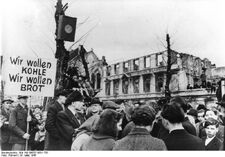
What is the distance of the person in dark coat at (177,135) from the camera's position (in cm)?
178

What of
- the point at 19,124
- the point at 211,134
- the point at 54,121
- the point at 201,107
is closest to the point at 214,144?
the point at 211,134

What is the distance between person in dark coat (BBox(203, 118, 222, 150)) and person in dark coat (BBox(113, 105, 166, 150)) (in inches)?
45.3

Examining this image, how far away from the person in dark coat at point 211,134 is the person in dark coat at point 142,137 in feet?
3.77

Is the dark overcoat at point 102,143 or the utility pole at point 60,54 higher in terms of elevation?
the utility pole at point 60,54

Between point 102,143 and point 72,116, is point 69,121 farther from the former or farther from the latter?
point 102,143

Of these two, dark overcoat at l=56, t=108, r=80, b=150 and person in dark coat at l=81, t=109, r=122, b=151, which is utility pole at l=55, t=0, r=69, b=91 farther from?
person in dark coat at l=81, t=109, r=122, b=151

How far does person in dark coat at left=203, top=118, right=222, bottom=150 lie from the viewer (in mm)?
2672

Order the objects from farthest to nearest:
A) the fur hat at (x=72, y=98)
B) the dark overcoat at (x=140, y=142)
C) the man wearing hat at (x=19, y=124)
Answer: the man wearing hat at (x=19, y=124)
the fur hat at (x=72, y=98)
the dark overcoat at (x=140, y=142)

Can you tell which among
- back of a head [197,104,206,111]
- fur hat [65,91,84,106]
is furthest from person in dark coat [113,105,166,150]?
back of a head [197,104,206,111]

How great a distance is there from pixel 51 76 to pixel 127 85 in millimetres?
964

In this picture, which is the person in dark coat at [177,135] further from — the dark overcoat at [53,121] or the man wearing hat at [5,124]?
the man wearing hat at [5,124]

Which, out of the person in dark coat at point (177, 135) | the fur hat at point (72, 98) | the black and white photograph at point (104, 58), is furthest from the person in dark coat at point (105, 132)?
the black and white photograph at point (104, 58)

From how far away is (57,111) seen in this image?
2803mm

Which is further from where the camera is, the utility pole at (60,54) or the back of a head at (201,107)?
the utility pole at (60,54)
